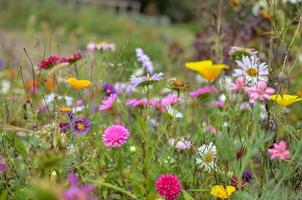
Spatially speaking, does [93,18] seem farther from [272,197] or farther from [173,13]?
[272,197]

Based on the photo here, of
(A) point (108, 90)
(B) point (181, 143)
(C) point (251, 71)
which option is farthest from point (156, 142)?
(A) point (108, 90)

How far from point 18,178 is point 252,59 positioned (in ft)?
2.64

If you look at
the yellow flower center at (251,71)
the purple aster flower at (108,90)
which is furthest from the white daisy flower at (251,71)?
the purple aster flower at (108,90)

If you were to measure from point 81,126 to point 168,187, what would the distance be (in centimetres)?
45

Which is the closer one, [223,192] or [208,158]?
[223,192]

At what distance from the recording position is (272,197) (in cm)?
145

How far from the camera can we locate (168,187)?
1544mm

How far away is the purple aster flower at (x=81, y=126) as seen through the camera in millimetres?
1861

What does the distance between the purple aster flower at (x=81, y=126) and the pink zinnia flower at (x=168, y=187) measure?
404mm

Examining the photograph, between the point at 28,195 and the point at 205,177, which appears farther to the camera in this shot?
the point at 205,177

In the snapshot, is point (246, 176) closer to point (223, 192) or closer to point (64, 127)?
point (223, 192)

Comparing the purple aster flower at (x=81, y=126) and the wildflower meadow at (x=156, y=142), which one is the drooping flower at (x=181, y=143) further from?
the purple aster flower at (x=81, y=126)

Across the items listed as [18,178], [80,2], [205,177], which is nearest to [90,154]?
[18,178]

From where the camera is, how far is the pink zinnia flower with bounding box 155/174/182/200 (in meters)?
1.54
